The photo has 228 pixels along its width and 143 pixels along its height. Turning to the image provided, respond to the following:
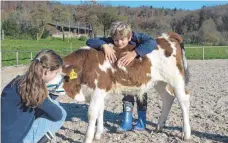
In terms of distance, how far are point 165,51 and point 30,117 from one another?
311 cm

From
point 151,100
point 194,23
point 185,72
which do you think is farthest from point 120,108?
point 194,23

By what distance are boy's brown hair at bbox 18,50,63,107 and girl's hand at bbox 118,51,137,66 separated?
2336 millimetres

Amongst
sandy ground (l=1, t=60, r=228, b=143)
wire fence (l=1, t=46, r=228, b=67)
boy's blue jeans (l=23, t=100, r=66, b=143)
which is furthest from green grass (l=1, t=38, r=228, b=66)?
boy's blue jeans (l=23, t=100, r=66, b=143)

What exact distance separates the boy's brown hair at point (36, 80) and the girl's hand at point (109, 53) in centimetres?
227

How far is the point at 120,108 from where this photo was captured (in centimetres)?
823

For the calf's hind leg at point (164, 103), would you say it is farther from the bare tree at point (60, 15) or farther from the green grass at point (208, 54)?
the bare tree at point (60, 15)

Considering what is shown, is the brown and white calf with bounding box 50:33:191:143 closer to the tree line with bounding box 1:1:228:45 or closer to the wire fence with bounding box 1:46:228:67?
the wire fence with bounding box 1:46:228:67

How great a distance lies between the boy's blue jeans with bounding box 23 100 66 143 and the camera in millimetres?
3350

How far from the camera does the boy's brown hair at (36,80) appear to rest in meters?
3.24

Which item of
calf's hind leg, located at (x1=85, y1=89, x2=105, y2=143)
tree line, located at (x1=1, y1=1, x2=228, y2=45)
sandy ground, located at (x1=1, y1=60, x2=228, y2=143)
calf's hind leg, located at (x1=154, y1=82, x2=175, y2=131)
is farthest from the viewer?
tree line, located at (x1=1, y1=1, x2=228, y2=45)

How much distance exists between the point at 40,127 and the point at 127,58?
8.30ft

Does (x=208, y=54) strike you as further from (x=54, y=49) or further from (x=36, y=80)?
(x=36, y=80)

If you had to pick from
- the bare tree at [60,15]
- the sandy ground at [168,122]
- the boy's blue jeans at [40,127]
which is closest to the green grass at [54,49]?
the sandy ground at [168,122]

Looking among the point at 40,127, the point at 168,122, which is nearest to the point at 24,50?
the point at 168,122
